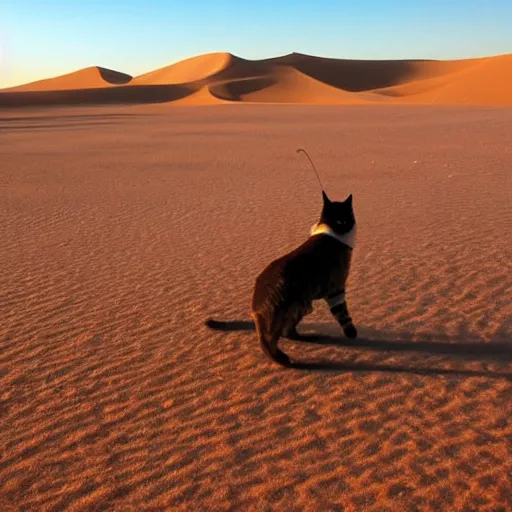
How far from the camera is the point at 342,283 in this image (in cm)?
481

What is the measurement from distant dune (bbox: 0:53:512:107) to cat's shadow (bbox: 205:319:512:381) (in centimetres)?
5245

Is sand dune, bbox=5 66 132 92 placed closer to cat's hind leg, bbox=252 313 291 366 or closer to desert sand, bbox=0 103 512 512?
desert sand, bbox=0 103 512 512

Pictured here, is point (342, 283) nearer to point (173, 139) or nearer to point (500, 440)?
point (500, 440)

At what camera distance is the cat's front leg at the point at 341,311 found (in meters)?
4.85

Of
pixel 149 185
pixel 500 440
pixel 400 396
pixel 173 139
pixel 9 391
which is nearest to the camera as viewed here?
pixel 500 440

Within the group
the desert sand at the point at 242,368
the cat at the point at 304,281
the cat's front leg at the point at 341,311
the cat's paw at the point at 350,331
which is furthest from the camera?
the cat's paw at the point at 350,331

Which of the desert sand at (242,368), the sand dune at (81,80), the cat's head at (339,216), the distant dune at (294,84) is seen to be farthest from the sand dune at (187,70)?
the cat's head at (339,216)

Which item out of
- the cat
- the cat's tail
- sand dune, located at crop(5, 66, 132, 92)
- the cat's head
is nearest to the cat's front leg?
the cat

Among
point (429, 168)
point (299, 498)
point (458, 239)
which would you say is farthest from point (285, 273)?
point (429, 168)

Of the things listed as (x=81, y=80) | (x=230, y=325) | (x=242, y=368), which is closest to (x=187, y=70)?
(x=81, y=80)

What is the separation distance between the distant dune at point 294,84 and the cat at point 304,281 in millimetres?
52909

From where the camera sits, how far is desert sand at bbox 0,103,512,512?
137 inches

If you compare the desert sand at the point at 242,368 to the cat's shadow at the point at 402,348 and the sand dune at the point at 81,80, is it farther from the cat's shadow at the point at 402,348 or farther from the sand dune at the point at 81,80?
the sand dune at the point at 81,80

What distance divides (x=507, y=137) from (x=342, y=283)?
68.4ft
